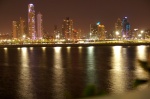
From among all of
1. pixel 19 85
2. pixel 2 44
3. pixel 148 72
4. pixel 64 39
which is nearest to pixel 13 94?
pixel 19 85

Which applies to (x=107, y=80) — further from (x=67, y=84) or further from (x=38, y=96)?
(x=38, y=96)

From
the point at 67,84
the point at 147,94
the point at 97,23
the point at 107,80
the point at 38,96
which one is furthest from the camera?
the point at 97,23

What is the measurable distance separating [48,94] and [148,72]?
47.6 feet

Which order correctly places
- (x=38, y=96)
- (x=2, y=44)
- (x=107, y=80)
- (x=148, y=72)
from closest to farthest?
1. (x=148, y=72)
2. (x=38, y=96)
3. (x=107, y=80)
4. (x=2, y=44)

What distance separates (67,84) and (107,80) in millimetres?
3651

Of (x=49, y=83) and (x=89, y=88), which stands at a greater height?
(x=89, y=88)

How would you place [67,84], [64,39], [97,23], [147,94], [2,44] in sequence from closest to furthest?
[147,94] → [67,84] → [2,44] → [64,39] → [97,23]

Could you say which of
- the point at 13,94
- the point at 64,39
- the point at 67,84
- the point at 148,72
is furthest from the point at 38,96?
the point at 64,39

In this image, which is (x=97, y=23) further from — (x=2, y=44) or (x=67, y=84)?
(x=67, y=84)

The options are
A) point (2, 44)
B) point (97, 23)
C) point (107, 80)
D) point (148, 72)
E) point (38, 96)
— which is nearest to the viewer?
point (148, 72)

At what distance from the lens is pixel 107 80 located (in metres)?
22.7

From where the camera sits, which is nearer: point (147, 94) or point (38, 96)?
point (147, 94)

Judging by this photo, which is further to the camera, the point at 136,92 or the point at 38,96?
the point at 38,96

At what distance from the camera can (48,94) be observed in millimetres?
17109
